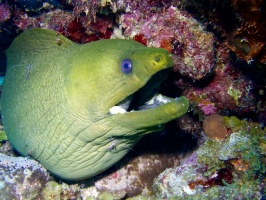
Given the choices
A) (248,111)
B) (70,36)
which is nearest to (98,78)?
(70,36)

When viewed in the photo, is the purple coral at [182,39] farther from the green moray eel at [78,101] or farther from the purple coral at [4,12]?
the purple coral at [4,12]

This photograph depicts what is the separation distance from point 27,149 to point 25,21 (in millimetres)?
2385

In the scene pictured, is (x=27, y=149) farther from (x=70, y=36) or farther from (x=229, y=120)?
(x=229, y=120)

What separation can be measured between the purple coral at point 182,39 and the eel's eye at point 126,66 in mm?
978

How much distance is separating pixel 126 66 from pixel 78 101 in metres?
0.77

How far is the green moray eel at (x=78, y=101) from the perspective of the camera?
2701 mm

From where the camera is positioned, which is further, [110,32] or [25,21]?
[25,21]

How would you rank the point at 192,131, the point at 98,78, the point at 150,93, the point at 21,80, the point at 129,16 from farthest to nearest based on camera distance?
the point at 192,131
the point at 21,80
the point at 129,16
the point at 150,93
the point at 98,78

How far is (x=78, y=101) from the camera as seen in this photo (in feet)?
9.89

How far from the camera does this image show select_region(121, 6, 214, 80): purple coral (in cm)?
341

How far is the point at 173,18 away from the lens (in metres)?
3.51

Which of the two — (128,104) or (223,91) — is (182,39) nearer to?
(223,91)

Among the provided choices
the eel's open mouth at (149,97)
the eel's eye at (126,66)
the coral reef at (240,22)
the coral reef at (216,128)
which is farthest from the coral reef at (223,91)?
the eel's eye at (126,66)

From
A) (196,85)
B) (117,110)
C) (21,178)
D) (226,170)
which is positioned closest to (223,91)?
(196,85)
